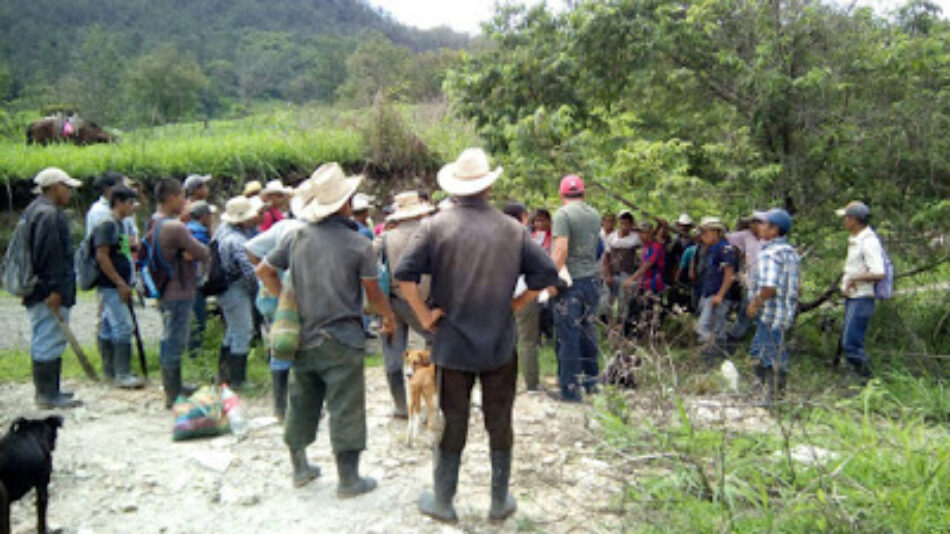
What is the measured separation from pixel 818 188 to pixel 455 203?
5862 millimetres

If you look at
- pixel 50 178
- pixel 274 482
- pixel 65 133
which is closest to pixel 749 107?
pixel 274 482

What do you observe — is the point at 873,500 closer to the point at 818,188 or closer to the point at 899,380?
the point at 899,380

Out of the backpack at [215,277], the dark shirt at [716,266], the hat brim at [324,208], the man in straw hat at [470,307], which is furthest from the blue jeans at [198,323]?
the dark shirt at [716,266]

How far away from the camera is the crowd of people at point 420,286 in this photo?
12.2 feet

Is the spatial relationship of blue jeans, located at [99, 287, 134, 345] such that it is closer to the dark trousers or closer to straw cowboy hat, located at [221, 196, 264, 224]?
straw cowboy hat, located at [221, 196, 264, 224]

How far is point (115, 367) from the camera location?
21.1 ft

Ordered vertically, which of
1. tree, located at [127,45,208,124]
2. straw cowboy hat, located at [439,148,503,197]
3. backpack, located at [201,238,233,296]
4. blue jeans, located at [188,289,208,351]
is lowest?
blue jeans, located at [188,289,208,351]

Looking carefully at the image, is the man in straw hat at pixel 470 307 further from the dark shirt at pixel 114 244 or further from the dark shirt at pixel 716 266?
the dark shirt at pixel 716 266

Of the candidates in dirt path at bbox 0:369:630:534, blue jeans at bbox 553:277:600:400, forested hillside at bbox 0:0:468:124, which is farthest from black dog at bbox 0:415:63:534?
forested hillside at bbox 0:0:468:124

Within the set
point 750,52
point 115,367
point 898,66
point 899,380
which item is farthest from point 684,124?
point 115,367

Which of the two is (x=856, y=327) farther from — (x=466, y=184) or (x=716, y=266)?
(x=466, y=184)

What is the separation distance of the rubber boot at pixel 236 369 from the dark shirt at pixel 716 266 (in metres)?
4.72

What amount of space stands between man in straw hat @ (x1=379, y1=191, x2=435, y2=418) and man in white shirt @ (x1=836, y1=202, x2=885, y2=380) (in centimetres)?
401

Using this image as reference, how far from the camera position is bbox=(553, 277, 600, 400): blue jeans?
5.62 meters
